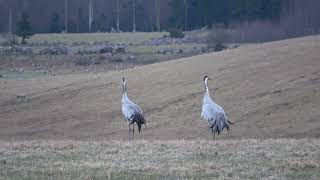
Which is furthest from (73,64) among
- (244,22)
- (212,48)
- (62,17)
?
(62,17)

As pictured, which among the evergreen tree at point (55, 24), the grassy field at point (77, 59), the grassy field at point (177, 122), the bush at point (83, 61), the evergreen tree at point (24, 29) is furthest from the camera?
the evergreen tree at point (55, 24)

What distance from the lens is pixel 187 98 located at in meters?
32.9

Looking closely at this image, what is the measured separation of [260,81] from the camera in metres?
33.3

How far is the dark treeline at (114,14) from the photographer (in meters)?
95.4

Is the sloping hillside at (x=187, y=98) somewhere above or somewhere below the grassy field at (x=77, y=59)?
above

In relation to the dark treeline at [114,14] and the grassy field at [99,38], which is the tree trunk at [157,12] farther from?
the grassy field at [99,38]

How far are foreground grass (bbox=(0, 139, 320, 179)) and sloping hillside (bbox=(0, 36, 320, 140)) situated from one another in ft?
25.7

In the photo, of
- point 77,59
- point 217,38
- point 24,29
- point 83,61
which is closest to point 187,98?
point 83,61

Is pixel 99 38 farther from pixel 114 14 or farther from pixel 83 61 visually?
pixel 83 61

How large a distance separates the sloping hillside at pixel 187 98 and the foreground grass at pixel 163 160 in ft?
25.7

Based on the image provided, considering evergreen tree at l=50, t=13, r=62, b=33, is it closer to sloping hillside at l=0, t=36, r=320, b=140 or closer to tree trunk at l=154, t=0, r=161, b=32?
tree trunk at l=154, t=0, r=161, b=32

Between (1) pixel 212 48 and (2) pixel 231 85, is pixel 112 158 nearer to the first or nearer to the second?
(2) pixel 231 85

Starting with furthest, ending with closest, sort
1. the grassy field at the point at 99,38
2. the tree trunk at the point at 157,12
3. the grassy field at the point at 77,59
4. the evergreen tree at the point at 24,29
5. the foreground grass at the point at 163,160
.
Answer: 1. the tree trunk at the point at 157,12
2. the grassy field at the point at 99,38
3. the evergreen tree at the point at 24,29
4. the grassy field at the point at 77,59
5. the foreground grass at the point at 163,160

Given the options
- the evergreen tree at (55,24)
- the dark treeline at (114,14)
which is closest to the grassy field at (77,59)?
the dark treeline at (114,14)
